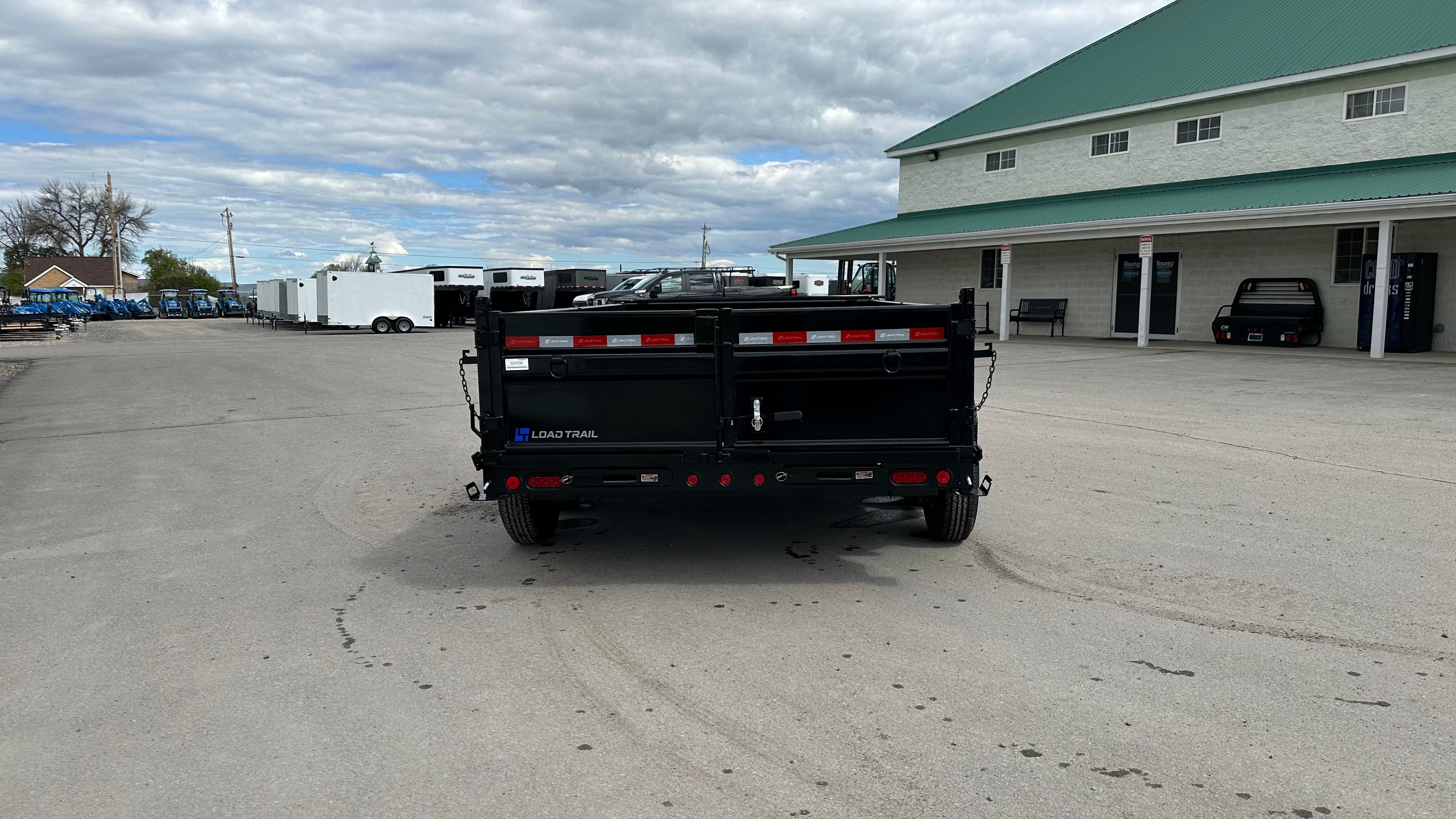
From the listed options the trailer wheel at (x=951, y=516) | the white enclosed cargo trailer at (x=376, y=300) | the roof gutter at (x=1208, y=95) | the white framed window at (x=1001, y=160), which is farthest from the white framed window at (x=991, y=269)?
the trailer wheel at (x=951, y=516)

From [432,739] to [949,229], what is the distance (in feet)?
91.7

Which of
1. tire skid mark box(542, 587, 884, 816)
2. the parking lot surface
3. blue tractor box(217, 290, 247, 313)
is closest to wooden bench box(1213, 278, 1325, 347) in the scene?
the parking lot surface

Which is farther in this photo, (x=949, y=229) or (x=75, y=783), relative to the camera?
(x=949, y=229)

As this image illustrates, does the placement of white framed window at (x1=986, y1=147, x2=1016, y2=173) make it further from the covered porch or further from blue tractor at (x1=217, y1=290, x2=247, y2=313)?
blue tractor at (x1=217, y1=290, x2=247, y2=313)

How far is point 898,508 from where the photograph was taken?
288 inches

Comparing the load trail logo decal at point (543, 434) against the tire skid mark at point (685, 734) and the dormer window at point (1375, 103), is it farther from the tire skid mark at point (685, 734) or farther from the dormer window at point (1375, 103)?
the dormer window at point (1375, 103)

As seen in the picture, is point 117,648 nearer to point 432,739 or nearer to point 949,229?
point 432,739

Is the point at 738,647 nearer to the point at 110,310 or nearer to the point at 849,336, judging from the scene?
the point at 849,336

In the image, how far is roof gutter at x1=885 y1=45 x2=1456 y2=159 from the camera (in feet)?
71.5

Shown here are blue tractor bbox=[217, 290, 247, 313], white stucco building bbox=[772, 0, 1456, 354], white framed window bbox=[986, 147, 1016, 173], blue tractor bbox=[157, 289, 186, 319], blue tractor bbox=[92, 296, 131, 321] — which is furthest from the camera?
blue tractor bbox=[217, 290, 247, 313]

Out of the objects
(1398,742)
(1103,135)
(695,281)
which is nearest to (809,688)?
(1398,742)

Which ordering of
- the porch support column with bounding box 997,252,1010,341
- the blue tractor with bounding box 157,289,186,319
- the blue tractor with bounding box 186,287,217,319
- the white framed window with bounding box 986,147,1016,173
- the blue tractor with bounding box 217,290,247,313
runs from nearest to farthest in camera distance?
the porch support column with bounding box 997,252,1010,341 < the white framed window with bounding box 986,147,1016,173 < the blue tractor with bounding box 157,289,186,319 < the blue tractor with bounding box 186,287,217,319 < the blue tractor with bounding box 217,290,247,313

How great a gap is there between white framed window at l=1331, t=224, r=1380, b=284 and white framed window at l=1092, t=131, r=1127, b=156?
23.9 feet

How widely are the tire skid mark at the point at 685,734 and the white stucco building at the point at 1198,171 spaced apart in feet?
63.2
